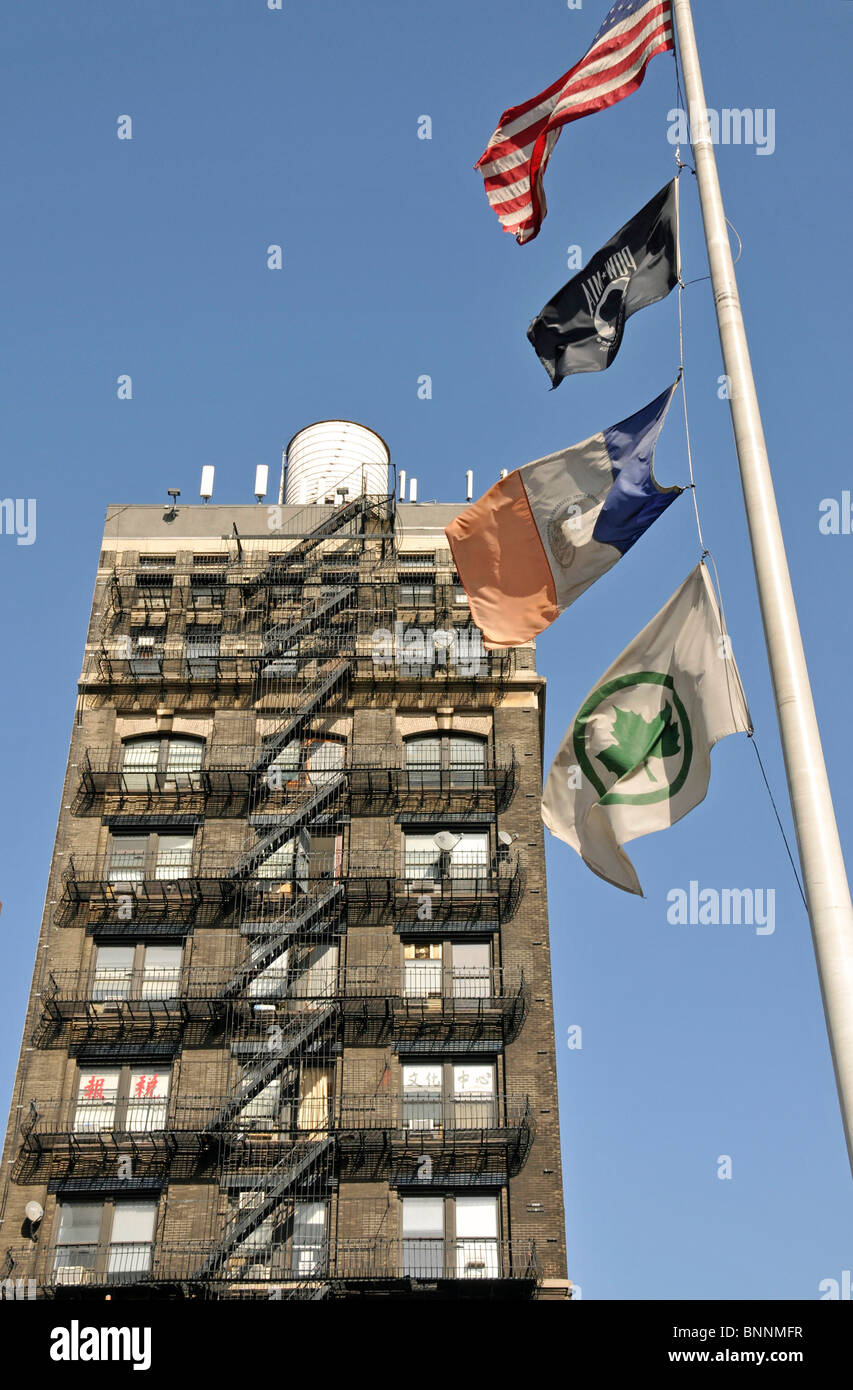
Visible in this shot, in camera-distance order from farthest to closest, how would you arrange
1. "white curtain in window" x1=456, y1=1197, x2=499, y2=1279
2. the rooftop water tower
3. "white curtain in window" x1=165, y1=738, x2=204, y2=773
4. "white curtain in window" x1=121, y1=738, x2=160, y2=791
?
the rooftop water tower → "white curtain in window" x1=165, y1=738, x2=204, y2=773 → "white curtain in window" x1=121, y1=738, x2=160, y2=791 → "white curtain in window" x1=456, y1=1197, x2=499, y2=1279

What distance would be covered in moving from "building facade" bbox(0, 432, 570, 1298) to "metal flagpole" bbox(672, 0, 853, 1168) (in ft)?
81.1

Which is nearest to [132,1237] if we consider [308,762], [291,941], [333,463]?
[291,941]

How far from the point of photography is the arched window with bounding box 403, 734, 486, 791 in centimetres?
4738

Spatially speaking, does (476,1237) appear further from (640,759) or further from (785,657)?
(785,657)

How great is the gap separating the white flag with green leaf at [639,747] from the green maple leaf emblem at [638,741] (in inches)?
0.5

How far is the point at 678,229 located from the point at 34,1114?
28.4 m

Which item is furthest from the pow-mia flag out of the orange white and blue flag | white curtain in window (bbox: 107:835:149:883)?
white curtain in window (bbox: 107:835:149:883)

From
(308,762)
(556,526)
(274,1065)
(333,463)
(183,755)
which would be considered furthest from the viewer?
(333,463)

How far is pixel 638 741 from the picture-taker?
66.0ft

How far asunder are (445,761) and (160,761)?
8244 millimetres

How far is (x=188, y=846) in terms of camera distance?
46469 mm

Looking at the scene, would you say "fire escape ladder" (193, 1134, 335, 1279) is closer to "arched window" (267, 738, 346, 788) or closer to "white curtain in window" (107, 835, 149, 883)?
"white curtain in window" (107, 835, 149, 883)
